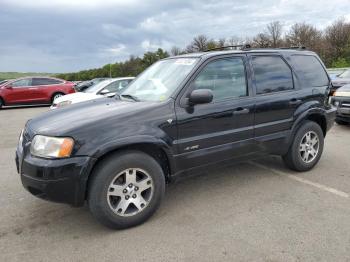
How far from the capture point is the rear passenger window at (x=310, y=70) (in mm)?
4965

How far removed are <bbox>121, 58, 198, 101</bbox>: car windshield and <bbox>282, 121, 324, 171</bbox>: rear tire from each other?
1.99 metres

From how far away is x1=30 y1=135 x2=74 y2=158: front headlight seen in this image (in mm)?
3113

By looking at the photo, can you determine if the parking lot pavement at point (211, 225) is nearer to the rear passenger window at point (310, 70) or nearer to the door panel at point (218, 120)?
the door panel at point (218, 120)

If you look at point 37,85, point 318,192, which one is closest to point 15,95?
point 37,85

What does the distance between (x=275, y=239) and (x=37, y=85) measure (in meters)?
15.9

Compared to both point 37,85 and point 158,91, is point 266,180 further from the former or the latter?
point 37,85

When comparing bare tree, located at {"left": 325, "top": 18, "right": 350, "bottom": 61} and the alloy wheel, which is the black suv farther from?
bare tree, located at {"left": 325, "top": 18, "right": 350, "bottom": 61}

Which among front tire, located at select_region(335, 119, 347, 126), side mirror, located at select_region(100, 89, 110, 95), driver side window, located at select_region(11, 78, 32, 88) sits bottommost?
front tire, located at select_region(335, 119, 347, 126)

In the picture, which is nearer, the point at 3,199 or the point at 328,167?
the point at 3,199

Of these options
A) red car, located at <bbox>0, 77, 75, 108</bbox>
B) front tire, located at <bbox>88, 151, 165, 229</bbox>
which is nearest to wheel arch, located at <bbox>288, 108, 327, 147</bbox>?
front tire, located at <bbox>88, 151, 165, 229</bbox>

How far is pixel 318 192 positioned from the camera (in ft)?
14.0

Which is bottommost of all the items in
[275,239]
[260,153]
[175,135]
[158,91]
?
[275,239]

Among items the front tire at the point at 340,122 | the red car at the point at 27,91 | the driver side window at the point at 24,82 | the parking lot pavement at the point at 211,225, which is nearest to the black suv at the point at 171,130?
the parking lot pavement at the point at 211,225

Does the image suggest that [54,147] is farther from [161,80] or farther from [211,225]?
[211,225]
